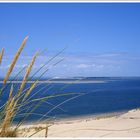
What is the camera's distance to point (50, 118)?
6.64 ft

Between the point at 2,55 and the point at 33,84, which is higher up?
the point at 2,55

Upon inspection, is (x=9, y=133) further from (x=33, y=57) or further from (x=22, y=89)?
(x=33, y=57)

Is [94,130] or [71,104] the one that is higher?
[71,104]

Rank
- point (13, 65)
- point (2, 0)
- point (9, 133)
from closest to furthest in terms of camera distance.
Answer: point (13, 65)
point (9, 133)
point (2, 0)

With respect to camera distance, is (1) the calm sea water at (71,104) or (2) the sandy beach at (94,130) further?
(2) the sandy beach at (94,130)

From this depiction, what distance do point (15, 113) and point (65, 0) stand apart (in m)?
0.80

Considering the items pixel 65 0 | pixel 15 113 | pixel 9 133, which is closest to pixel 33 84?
pixel 15 113

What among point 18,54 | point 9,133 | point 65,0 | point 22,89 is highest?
point 65,0

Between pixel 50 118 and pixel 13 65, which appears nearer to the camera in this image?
pixel 13 65

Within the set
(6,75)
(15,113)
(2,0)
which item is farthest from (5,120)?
(2,0)

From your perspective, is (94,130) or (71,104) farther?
(71,104)

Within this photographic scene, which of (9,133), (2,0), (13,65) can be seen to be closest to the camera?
(13,65)

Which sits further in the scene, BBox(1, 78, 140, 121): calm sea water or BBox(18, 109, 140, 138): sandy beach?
BBox(18, 109, 140, 138): sandy beach

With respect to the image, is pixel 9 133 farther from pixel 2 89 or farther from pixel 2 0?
pixel 2 0
